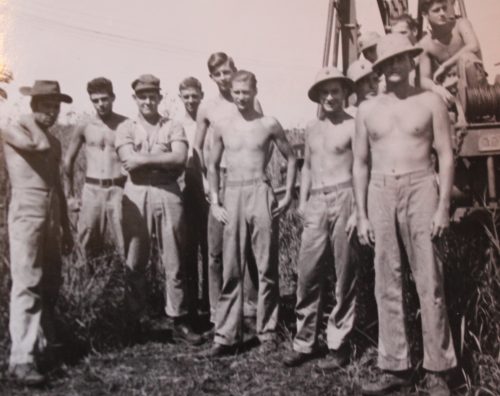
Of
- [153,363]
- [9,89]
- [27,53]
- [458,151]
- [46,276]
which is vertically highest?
[27,53]

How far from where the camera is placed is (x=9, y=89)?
4.34 meters

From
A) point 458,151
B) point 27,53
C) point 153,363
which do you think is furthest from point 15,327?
point 458,151

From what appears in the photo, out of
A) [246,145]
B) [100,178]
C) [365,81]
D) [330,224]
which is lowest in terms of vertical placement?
[330,224]

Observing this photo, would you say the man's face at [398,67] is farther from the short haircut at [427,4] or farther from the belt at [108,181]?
the belt at [108,181]

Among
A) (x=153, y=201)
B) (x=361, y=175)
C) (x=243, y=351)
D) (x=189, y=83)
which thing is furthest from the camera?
(x=189, y=83)

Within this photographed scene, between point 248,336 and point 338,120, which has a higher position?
point 338,120

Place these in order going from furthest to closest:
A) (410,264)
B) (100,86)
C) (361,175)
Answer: (100,86), (361,175), (410,264)

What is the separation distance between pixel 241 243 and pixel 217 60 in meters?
2.08

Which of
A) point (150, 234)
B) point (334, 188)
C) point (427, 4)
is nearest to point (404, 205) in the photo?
point (334, 188)

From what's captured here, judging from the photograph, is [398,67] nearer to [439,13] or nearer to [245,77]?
[245,77]

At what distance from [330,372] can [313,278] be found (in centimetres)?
72

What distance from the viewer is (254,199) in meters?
4.94

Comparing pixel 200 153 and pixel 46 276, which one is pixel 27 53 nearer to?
pixel 46 276

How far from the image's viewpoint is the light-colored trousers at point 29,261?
4.38 metres
